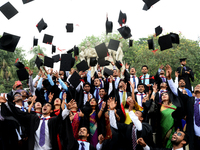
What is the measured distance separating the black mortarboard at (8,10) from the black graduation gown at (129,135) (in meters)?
4.57

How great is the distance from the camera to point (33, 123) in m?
4.32

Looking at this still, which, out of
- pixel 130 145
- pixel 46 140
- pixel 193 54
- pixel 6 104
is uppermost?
pixel 193 54

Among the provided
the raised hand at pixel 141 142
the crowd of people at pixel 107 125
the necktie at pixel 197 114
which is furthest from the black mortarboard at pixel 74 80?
the necktie at pixel 197 114

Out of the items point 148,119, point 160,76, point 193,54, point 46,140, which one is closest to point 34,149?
point 46,140

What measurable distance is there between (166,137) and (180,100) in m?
0.87

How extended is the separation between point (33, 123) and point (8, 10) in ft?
13.1

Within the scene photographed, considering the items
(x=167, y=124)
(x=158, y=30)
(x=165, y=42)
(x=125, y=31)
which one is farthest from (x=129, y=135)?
(x=158, y=30)

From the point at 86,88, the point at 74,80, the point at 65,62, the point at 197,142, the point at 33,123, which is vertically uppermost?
the point at 65,62

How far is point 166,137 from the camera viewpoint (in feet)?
15.9

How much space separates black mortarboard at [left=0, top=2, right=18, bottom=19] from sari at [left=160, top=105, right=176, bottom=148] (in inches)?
198

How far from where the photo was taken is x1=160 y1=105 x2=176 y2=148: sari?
485cm

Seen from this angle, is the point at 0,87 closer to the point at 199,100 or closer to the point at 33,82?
the point at 33,82

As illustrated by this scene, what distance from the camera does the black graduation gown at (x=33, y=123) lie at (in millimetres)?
4195

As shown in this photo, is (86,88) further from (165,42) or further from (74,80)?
(165,42)
